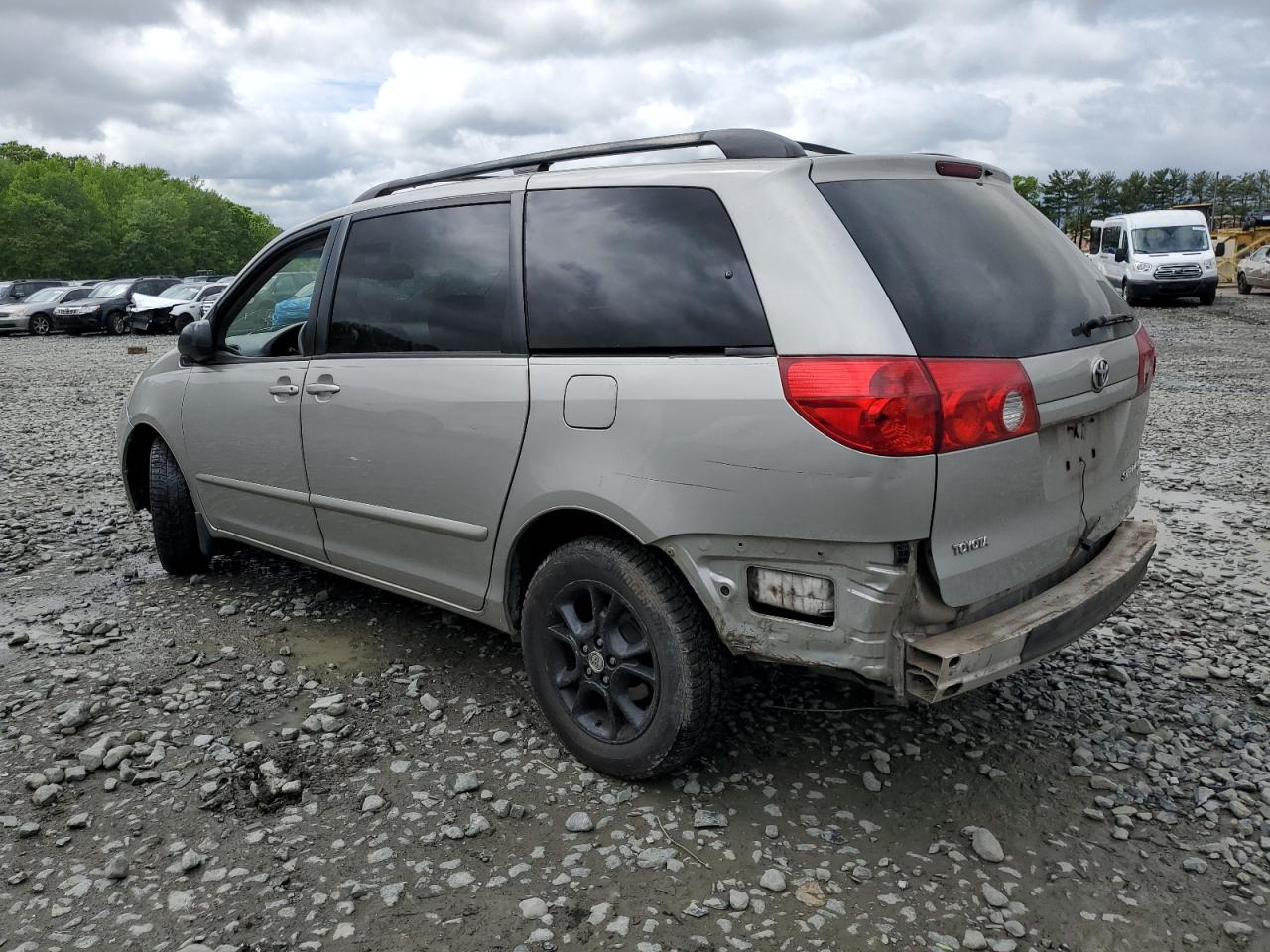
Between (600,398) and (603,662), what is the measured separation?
807 millimetres

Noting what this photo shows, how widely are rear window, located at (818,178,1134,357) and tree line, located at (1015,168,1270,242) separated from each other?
64.6 metres

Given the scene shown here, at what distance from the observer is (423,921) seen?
2621mm

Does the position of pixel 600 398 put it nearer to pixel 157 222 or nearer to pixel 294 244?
pixel 294 244

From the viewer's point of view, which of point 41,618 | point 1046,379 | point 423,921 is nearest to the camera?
point 423,921

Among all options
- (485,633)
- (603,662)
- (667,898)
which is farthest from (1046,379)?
(485,633)

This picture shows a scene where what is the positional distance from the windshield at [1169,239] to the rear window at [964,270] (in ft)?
75.2

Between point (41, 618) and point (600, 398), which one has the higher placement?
point (600, 398)

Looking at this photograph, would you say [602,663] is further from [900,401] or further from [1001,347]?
[1001,347]

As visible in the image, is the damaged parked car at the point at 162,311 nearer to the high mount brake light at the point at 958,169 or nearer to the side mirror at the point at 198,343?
the side mirror at the point at 198,343

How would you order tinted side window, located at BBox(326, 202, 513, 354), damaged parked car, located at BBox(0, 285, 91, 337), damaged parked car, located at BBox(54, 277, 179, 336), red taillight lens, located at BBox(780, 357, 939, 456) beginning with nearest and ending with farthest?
red taillight lens, located at BBox(780, 357, 939, 456)
tinted side window, located at BBox(326, 202, 513, 354)
damaged parked car, located at BBox(54, 277, 179, 336)
damaged parked car, located at BBox(0, 285, 91, 337)

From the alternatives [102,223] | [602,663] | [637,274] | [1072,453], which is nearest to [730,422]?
[637,274]

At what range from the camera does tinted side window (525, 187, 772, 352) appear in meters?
2.86

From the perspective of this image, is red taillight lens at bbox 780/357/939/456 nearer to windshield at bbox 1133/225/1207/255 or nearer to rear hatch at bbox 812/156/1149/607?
rear hatch at bbox 812/156/1149/607

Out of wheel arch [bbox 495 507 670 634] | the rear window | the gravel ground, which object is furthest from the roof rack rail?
the gravel ground
